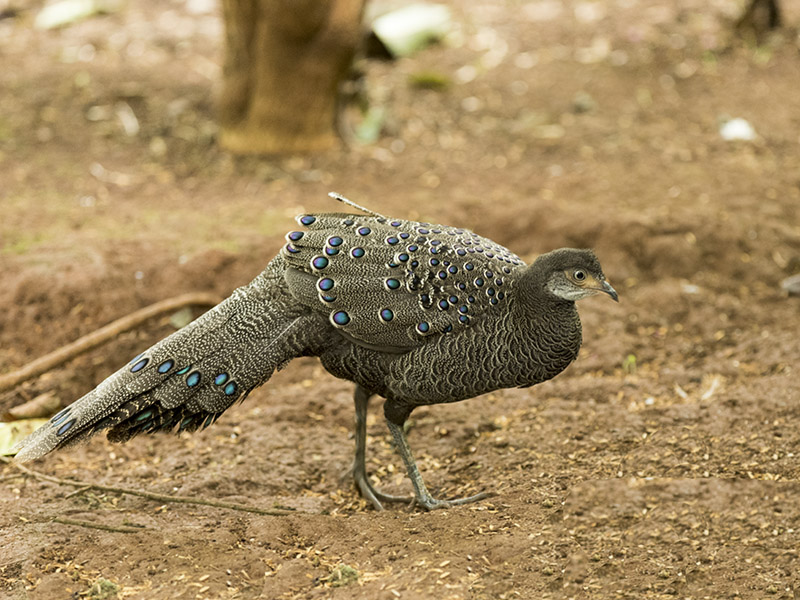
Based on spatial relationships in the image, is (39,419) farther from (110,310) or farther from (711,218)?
(711,218)

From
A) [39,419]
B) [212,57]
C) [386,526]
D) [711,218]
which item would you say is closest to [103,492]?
[39,419]

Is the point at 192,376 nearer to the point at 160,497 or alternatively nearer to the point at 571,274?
the point at 160,497

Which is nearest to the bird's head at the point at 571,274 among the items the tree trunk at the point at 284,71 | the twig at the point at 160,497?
the twig at the point at 160,497

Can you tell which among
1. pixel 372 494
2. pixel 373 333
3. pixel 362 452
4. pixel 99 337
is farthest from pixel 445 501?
pixel 99 337

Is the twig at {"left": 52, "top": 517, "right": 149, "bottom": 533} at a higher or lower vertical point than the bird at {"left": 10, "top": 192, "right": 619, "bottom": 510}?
lower

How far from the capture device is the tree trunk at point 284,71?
24.5 feet

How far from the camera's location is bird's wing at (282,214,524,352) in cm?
399

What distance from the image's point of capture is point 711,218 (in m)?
6.63

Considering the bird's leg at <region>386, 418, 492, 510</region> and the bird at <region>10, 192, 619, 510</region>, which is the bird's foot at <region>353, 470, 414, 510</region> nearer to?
the bird's leg at <region>386, 418, 492, 510</region>

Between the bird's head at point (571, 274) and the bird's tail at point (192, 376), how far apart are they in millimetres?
1079

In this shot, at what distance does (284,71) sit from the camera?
25.5 ft

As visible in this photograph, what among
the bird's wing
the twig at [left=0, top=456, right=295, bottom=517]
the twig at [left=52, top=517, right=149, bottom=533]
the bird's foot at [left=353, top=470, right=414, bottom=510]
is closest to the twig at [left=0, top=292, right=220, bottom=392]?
the twig at [left=0, top=456, right=295, bottom=517]

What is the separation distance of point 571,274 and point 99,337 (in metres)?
2.65

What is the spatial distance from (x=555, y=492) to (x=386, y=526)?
2.52 ft
